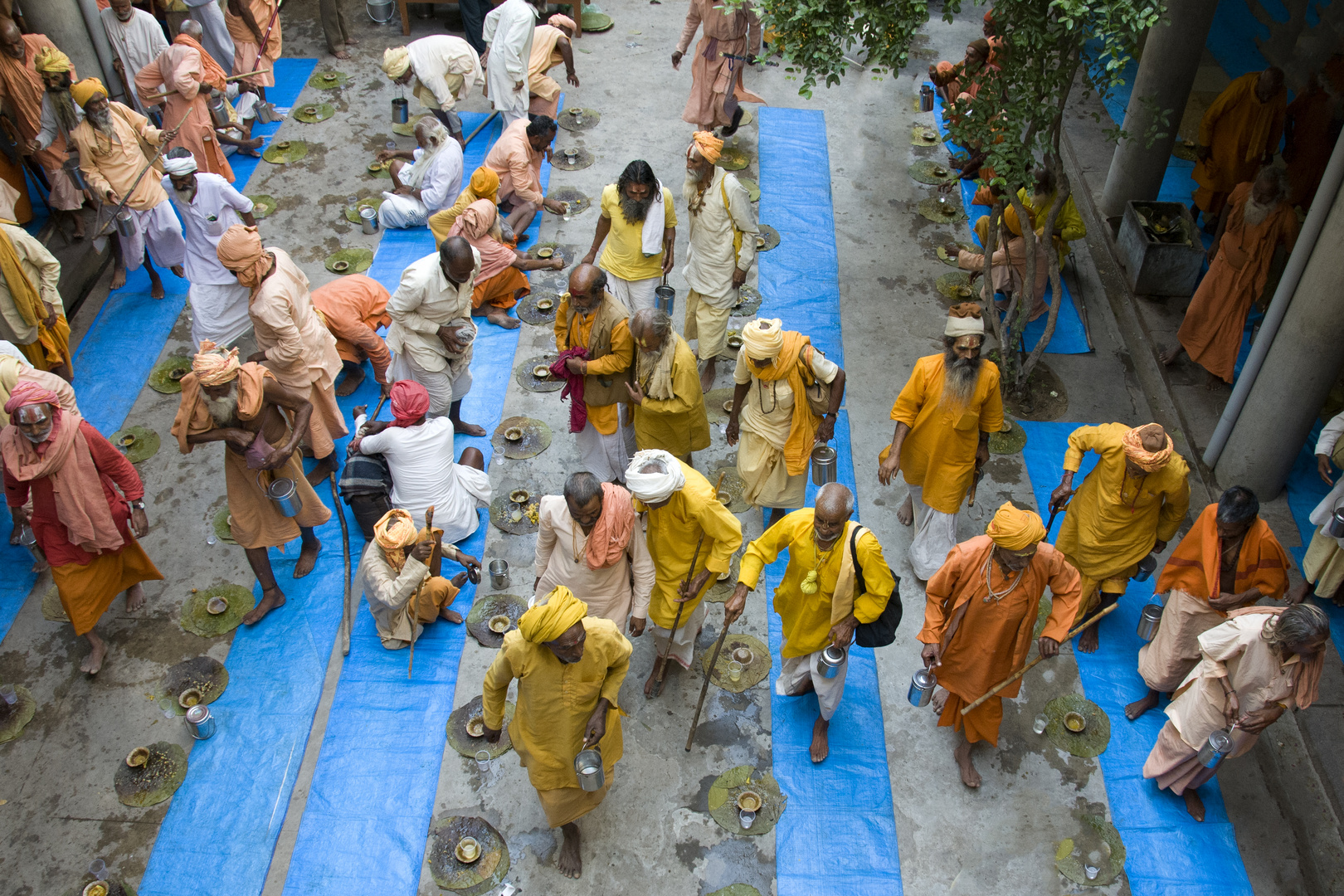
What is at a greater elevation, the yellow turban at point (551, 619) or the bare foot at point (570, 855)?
the yellow turban at point (551, 619)

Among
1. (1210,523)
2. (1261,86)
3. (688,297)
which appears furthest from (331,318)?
(1261,86)

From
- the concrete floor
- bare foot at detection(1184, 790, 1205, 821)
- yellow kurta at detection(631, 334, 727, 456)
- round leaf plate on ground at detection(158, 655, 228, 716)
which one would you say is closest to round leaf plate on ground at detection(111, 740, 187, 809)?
the concrete floor

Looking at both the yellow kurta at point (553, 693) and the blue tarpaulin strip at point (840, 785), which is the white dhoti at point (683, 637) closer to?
the blue tarpaulin strip at point (840, 785)

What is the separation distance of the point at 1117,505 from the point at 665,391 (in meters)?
2.68

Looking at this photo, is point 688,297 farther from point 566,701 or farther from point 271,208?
point 271,208

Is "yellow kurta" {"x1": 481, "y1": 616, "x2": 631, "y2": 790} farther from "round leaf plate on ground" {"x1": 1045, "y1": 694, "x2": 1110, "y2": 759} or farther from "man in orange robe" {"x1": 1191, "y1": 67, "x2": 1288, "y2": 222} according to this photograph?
"man in orange robe" {"x1": 1191, "y1": 67, "x2": 1288, "y2": 222}

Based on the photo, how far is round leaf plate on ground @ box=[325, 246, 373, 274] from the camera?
29.2 feet

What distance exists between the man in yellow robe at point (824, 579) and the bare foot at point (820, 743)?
6.9 inches

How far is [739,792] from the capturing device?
5.48m

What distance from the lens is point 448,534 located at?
659 centimetres

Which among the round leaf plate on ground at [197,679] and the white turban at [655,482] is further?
the round leaf plate on ground at [197,679]

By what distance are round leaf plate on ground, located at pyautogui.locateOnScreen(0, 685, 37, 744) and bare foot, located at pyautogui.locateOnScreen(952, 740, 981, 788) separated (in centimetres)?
530

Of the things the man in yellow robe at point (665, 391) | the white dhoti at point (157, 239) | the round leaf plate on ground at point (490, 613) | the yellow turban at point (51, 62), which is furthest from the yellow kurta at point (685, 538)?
the yellow turban at point (51, 62)

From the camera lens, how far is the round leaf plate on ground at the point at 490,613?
620cm
